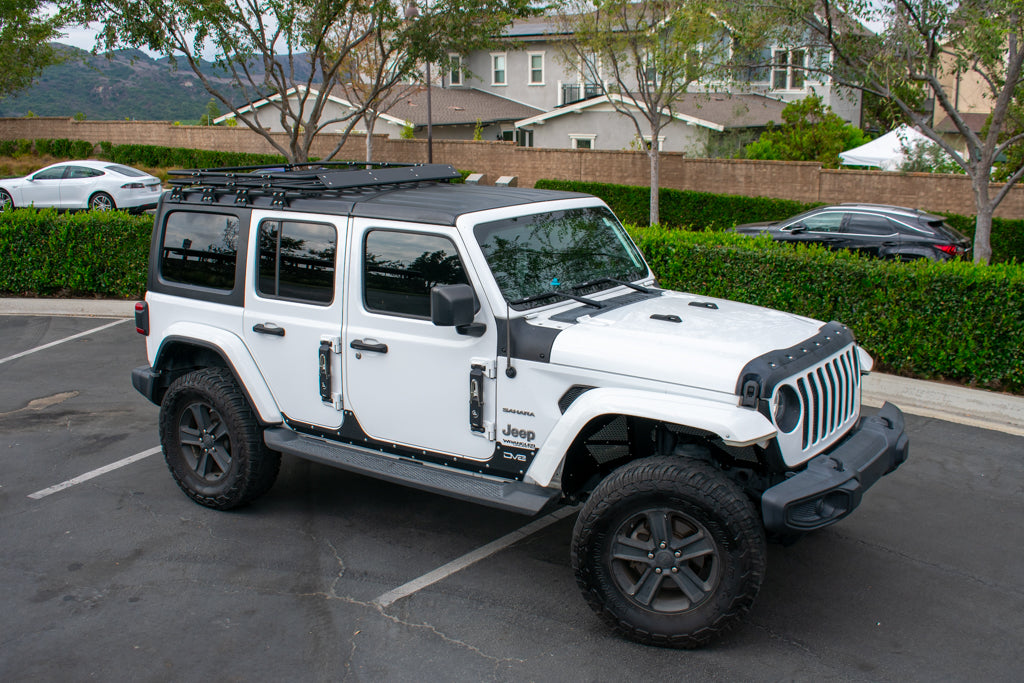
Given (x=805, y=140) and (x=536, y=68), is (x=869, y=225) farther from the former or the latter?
(x=536, y=68)

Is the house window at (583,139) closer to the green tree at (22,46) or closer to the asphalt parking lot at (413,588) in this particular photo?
the green tree at (22,46)

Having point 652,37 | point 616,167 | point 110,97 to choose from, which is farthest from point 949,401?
point 110,97

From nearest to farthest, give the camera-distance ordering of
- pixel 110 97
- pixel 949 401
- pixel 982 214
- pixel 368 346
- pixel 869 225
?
pixel 368 346
pixel 949 401
pixel 982 214
pixel 869 225
pixel 110 97

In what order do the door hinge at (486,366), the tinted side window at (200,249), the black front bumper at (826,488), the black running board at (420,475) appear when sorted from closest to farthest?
the black front bumper at (826,488) → the black running board at (420,475) → the door hinge at (486,366) → the tinted side window at (200,249)

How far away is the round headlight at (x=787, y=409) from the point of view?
439 centimetres

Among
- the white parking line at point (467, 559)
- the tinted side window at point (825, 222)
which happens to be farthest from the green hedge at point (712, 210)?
the white parking line at point (467, 559)

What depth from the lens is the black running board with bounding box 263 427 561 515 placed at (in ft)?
15.7

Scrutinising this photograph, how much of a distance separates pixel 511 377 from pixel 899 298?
557 cm

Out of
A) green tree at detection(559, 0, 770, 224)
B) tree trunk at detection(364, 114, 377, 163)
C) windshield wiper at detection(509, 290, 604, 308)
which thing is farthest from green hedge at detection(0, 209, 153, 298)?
tree trunk at detection(364, 114, 377, 163)

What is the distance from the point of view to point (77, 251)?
514 inches

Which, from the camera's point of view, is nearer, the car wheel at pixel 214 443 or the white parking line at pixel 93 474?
the car wheel at pixel 214 443

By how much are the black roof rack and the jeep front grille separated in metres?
3.13

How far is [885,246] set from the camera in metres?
16.3

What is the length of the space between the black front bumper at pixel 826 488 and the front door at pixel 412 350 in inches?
62.8
